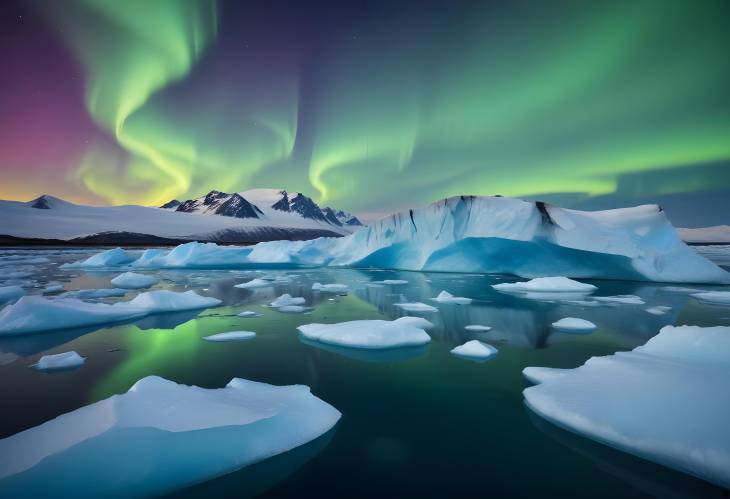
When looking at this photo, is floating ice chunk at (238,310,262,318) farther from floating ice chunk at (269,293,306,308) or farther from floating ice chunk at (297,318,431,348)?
floating ice chunk at (297,318,431,348)

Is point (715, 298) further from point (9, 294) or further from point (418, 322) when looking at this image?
point (9, 294)

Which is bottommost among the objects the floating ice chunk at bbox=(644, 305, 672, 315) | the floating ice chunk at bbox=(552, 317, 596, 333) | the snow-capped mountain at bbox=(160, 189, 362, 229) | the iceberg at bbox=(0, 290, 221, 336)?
the floating ice chunk at bbox=(644, 305, 672, 315)

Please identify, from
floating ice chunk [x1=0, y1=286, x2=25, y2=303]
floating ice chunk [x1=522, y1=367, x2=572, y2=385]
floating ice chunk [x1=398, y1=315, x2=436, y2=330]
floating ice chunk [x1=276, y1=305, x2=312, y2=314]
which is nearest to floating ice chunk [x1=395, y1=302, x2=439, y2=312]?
floating ice chunk [x1=398, y1=315, x2=436, y2=330]

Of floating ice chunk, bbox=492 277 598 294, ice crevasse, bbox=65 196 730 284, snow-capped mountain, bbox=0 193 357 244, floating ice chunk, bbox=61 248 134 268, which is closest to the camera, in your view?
floating ice chunk, bbox=492 277 598 294

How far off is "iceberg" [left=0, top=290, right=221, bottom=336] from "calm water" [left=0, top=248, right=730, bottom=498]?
0.24 metres

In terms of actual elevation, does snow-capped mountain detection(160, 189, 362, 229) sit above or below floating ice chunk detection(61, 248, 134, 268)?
above

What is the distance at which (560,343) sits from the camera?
4816mm

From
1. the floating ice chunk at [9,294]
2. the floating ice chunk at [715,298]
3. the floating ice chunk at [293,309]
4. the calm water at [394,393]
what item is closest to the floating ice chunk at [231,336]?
the calm water at [394,393]

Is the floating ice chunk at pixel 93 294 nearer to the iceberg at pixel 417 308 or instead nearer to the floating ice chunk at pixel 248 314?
the floating ice chunk at pixel 248 314

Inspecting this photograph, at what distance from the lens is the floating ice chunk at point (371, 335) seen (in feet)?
15.2

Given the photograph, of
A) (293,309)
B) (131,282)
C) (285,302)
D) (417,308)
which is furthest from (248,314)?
(131,282)

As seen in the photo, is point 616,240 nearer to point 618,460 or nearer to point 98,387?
point 618,460

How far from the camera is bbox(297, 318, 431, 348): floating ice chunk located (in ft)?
15.2

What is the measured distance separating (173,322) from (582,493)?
6.26 m
